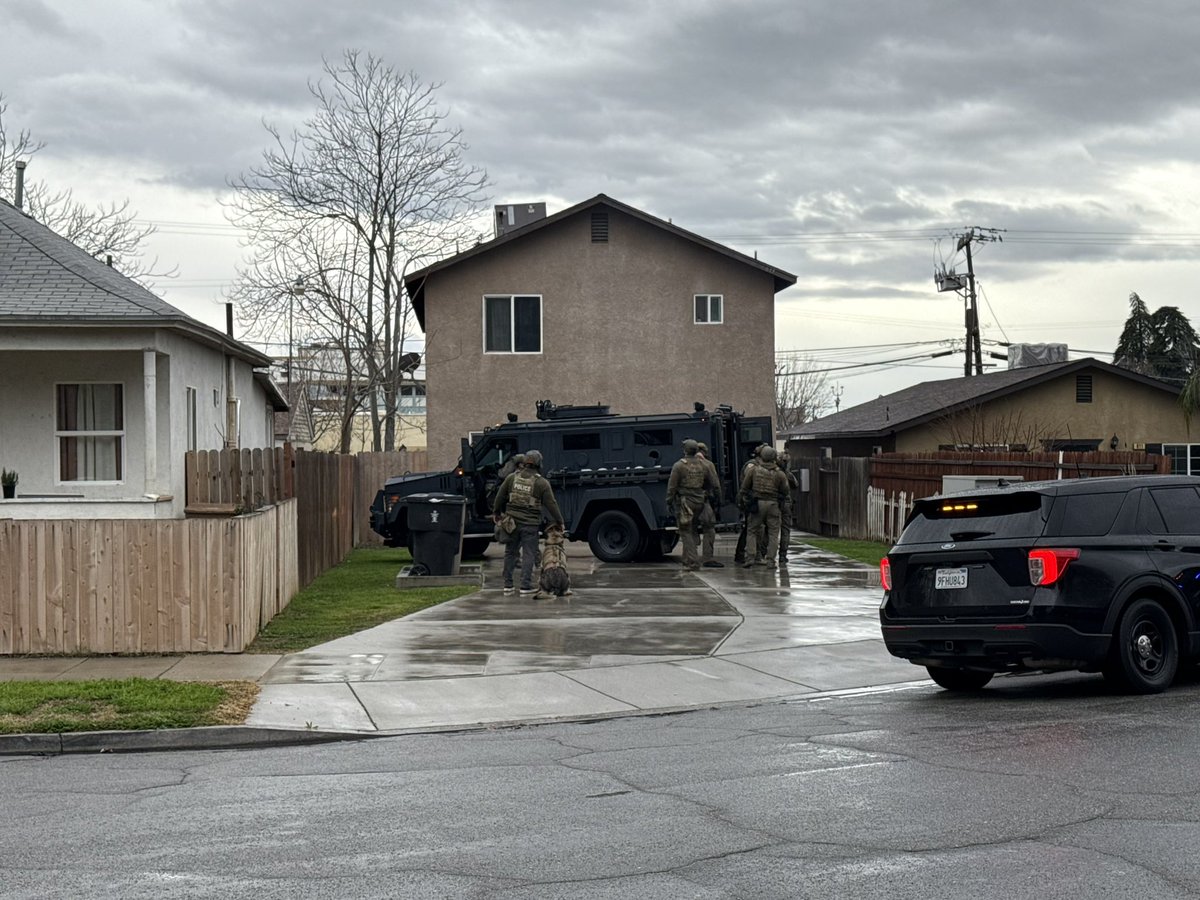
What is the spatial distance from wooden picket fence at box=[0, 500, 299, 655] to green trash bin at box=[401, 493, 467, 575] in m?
6.21

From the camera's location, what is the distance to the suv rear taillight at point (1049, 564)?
1045cm

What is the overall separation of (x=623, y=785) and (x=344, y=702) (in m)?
3.77

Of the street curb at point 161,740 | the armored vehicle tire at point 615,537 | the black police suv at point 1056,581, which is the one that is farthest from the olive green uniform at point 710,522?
the street curb at point 161,740

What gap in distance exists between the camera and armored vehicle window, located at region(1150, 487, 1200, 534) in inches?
440

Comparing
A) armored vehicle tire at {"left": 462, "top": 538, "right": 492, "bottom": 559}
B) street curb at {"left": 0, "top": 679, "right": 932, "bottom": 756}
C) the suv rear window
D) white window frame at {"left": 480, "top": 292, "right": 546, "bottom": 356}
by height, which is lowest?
street curb at {"left": 0, "top": 679, "right": 932, "bottom": 756}

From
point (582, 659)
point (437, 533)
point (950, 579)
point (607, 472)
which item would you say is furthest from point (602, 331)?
point (950, 579)

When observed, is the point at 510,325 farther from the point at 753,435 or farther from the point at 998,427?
the point at 998,427

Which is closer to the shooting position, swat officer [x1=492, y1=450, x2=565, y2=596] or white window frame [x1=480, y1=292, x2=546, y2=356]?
swat officer [x1=492, y1=450, x2=565, y2=596]

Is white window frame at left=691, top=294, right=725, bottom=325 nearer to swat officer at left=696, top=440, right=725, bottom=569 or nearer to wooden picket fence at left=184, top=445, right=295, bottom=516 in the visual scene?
swat officer at left=696, top=440, right=725, bottom=569

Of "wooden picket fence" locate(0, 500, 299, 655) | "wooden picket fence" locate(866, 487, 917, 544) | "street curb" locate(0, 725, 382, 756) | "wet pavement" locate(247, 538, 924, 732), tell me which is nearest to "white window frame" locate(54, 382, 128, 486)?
"wooden picket fence" locate(0, 500, 299, 655)

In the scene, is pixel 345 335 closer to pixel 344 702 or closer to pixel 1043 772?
pixel 344 702

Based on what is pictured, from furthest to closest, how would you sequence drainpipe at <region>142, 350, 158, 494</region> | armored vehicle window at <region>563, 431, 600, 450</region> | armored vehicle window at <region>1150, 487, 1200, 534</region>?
armored vehicle window at <region>563, 431, 600, 450</region>, drainpipe at <region>142, 350, 158, 494</region>, armored vehicle window at <region>1150, 487, 1200, 534</region>

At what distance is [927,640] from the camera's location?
36.1ft

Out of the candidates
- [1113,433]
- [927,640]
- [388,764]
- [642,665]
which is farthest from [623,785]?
[1113,433]
